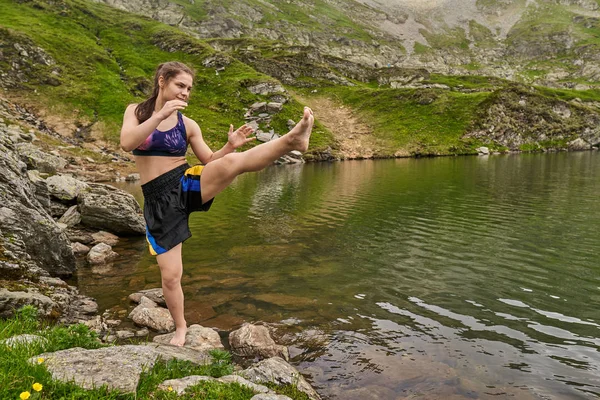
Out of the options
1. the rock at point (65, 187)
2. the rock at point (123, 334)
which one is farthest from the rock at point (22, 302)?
the rock at point (65, 187)

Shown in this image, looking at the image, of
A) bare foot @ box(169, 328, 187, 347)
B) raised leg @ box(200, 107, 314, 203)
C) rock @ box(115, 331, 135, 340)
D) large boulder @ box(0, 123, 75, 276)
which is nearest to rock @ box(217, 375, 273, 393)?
bare foot @ box(169, 328, 187, 347)

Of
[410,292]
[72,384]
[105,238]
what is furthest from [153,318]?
[105,238]

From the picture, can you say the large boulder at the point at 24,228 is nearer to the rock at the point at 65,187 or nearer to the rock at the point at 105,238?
the rock at the point at 105,238

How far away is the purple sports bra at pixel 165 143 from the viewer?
6.27 meters

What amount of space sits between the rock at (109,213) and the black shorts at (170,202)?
48.6ft

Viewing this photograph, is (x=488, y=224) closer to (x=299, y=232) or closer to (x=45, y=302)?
(x=299, y=232)

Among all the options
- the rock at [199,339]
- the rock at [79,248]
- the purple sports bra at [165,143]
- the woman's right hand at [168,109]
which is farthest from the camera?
the rock at [79,248]

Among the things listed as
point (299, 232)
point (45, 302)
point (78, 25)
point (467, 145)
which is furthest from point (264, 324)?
point (78, 25)

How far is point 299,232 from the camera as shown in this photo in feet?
68.2

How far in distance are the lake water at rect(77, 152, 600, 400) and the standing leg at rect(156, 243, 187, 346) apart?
7.61 ft

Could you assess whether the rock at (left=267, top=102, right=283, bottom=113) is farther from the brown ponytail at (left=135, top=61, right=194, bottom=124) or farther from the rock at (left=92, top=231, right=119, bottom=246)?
the brown ponytail at (left=135, top=61, right=194, bottom=124)

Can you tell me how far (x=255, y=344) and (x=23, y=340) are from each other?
425 centimetres

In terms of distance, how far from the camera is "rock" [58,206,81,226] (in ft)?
63.1

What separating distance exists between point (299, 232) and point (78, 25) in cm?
16727
